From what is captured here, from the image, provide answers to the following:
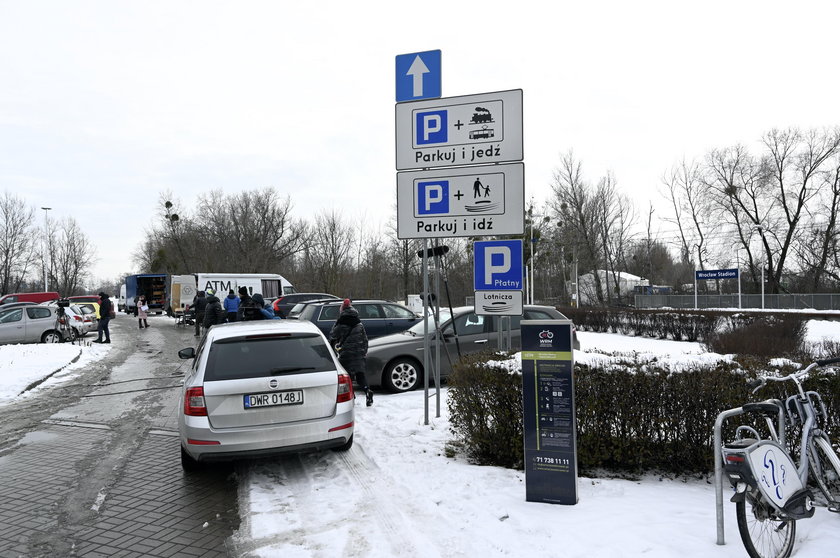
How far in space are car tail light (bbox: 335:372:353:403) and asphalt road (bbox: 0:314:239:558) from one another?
4.08 feet

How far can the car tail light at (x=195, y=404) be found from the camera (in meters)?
5.13

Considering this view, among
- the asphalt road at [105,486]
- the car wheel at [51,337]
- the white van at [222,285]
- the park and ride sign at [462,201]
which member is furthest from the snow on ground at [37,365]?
the white van at [222,285]

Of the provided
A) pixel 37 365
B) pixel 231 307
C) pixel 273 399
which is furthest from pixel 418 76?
pixel 231 307

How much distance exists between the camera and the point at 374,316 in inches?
545

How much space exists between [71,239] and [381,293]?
3871 cm

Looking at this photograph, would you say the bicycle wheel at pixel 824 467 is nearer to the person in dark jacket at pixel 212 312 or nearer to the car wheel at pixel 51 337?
the person in dark jacket at pixel 212 312

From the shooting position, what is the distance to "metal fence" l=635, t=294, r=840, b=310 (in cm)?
4088

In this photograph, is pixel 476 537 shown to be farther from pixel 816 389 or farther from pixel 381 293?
pixel 381 293

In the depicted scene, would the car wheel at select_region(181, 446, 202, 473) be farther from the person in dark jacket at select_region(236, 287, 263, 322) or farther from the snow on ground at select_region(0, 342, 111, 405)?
the person in dark jacket at select_region(236, 287, 263, 322)

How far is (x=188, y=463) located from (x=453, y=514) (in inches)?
113

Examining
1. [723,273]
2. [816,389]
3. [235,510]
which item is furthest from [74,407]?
[723,273]

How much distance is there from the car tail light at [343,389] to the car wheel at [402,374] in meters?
4.16

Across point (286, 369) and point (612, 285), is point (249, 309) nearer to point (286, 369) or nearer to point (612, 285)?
point (286, 369)

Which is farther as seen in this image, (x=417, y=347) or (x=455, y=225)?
(x=417, y=347)
